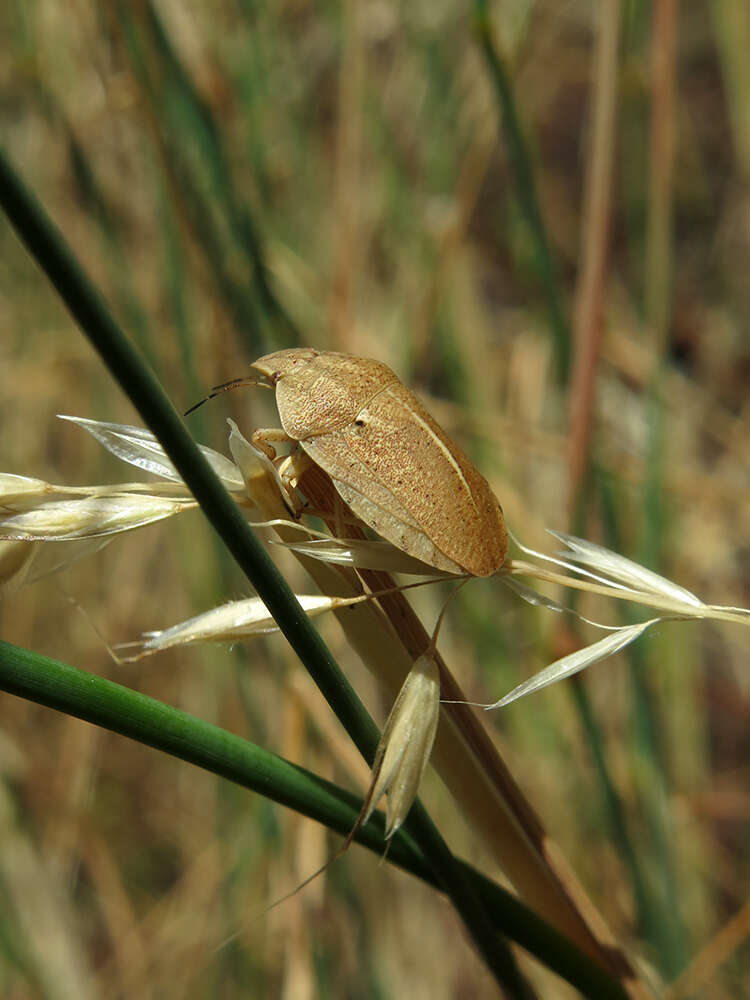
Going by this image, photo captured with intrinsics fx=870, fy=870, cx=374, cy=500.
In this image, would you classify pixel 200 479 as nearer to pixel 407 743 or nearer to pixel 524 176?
pixel 407 743

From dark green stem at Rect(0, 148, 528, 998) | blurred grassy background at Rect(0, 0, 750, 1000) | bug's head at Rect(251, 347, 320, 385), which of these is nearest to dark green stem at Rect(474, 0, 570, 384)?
blurred grassy background at Rect(0, 0, 750, 1000)

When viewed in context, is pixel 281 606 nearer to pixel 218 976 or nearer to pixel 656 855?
pixel 656 855

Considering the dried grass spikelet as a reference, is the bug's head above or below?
above

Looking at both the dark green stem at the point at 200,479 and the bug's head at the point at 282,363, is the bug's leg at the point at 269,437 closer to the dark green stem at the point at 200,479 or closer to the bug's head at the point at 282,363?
the bug's head at the point at 282,363

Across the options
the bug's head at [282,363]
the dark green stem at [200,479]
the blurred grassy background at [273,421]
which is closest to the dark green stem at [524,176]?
the blurred grassy background at [273,421]

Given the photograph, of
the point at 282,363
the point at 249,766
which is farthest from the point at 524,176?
the point at 249,766

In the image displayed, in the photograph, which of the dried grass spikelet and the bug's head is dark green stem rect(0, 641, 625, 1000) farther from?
the bug's head
